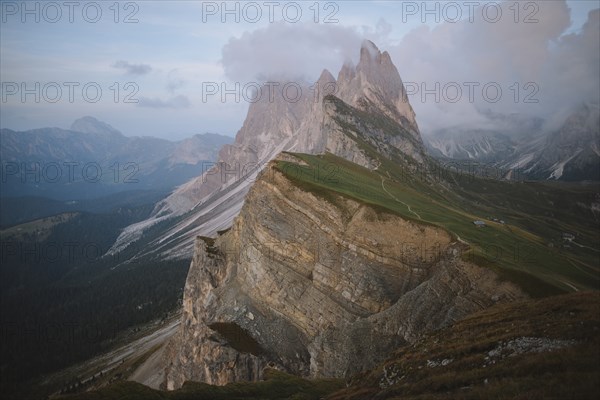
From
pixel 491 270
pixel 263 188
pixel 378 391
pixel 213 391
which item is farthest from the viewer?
pixel 263 188

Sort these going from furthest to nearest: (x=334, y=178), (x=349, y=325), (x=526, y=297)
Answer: (x=334, y=178)
(x=349, y=325)
(x=526, y=297)

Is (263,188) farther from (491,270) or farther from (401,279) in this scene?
(491,270)

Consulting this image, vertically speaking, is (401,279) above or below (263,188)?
below

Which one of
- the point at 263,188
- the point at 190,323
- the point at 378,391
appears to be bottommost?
the point at 190,323

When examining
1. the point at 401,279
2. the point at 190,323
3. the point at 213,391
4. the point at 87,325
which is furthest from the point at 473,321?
the point at 87,325

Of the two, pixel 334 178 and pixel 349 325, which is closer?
pixel 349 325

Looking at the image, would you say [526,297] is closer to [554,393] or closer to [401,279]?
[401,279]
